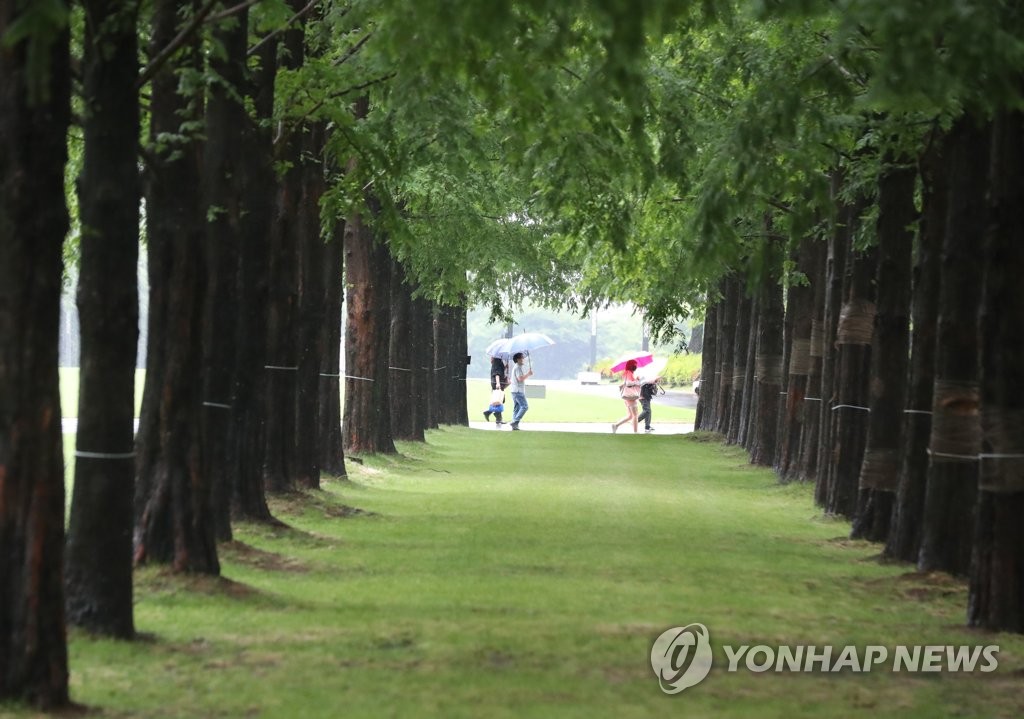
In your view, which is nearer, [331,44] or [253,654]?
[253,654]

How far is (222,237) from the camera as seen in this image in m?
15.6

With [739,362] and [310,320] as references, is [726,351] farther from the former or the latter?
[310,320]

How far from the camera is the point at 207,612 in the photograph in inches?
499

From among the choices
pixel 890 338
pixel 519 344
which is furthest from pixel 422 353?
pixel 890 338

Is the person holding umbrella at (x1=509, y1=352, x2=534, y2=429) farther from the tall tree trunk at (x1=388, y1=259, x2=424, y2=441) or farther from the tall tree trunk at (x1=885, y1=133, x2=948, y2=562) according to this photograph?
the tall tree trunk at (x1=885, y1=133, x2=948, y2=562)

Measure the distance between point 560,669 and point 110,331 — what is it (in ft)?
10.7

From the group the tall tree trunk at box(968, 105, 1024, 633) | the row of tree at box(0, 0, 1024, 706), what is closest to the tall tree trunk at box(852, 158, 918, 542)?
the row of tree at box(0, 0, 1024, 706)

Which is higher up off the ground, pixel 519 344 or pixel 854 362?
pixel 519 344

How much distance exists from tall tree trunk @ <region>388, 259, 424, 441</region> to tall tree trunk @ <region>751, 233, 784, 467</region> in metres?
8.25

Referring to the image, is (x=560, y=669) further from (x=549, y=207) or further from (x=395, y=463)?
(x=395, y=463)

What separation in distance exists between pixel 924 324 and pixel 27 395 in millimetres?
9997

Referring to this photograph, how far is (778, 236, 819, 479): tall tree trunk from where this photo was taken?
30.2m

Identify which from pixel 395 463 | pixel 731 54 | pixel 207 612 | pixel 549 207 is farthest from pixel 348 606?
pixel 395 463

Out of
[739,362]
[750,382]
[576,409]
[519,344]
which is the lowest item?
[576,409]
